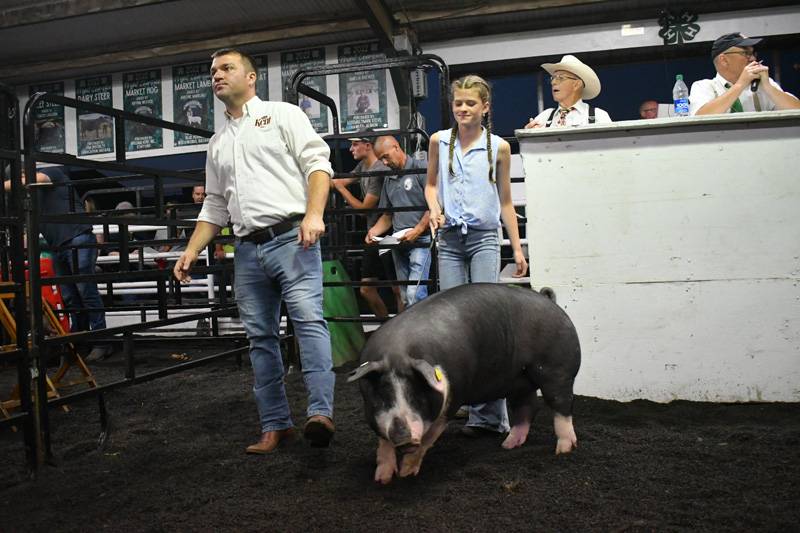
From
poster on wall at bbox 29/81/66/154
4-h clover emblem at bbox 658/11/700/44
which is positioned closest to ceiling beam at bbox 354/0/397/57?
4-h clover emblem at bbox 658/11/700/44

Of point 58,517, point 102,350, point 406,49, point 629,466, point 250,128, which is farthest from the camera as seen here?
point 406,49

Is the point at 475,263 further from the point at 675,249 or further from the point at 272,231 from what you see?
the point at 675,249

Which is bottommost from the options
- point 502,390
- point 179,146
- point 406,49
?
point 502,390

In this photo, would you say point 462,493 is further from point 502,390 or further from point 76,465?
point 76,465

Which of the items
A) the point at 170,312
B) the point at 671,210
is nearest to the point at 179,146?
the point at 170,312

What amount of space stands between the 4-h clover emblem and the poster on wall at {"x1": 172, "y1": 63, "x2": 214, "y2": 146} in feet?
18.3

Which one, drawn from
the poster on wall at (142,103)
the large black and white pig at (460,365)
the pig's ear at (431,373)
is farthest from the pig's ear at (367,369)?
the poster on wall at (142,103)

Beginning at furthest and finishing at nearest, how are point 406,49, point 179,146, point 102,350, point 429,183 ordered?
point 179,146 < point 406,49 < point 102,350 < point 429,183

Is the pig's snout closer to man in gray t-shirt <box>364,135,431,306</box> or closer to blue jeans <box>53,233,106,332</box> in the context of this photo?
man in gray t-shirt <box>364,135,431,306</box>

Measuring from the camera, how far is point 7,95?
2.78m

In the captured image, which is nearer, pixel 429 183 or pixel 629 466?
pixel 629 466

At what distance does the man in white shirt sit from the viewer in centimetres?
264

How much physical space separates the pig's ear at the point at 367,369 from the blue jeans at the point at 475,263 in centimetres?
81

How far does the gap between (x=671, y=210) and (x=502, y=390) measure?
5.08 ft
